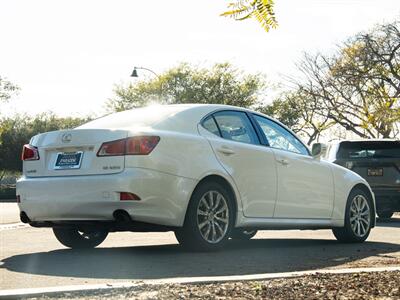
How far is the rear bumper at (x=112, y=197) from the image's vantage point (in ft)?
22.1

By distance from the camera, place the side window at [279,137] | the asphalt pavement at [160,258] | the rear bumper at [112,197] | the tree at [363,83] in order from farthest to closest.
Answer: the tree at [363,83] → the side window at [279,137] → the rear bumper at [112,197] → the asphalt pavement at [160,258]

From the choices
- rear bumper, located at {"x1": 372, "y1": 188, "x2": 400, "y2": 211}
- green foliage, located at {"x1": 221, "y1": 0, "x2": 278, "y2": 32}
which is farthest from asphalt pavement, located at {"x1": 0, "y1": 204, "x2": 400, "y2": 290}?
rear bumper, located at {"x1": 372, "y1": 188, "x2": 400, "y2": 211}

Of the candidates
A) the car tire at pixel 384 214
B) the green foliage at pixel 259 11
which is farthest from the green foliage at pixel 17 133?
the green foliage at pixel 259 11

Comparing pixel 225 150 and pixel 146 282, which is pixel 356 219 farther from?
pixel 146 282

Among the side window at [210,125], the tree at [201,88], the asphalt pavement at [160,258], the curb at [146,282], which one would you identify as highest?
the tree at [201,88]

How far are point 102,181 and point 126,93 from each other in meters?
50.6

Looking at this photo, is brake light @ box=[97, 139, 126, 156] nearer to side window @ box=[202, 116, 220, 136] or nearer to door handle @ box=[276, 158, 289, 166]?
side window @ box=[202, 116, 220, 136]

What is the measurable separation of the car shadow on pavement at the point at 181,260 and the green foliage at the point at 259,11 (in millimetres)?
3089

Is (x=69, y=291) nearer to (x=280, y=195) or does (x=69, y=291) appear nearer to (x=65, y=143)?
(x=65, y=143)

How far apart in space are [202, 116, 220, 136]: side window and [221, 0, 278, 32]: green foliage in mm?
4618

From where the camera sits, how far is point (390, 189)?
14.4 m

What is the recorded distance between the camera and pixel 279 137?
8.66 meters

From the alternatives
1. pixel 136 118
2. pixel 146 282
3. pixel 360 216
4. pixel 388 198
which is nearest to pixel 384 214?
pixel 388 198

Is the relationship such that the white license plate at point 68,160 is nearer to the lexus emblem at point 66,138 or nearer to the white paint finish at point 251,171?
the lexus emblem at point 66,138
